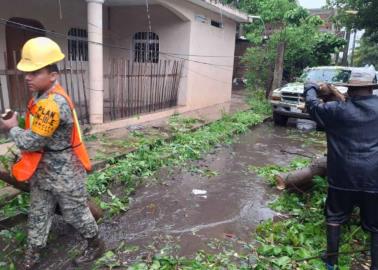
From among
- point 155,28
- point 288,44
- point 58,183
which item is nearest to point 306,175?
point 58,183

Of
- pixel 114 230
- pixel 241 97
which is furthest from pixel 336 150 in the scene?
pixel 241 97

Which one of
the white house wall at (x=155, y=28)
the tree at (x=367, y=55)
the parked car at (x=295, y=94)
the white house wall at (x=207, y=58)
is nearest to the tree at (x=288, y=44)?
the white house wall at (x=207, y=58)

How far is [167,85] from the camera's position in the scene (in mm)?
10508

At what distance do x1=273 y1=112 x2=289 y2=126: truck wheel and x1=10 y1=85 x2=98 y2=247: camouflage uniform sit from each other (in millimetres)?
8622

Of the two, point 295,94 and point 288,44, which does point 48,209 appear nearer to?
point 295,94

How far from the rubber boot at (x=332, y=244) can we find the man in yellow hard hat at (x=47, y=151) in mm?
2062

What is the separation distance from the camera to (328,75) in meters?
11.0

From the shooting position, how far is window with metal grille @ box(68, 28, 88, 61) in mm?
10738

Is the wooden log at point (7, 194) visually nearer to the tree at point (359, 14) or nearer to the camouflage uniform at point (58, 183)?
the camouflage uniform at point (58, 183)

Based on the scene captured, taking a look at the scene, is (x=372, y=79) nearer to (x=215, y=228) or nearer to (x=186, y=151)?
(x=215, y=228)

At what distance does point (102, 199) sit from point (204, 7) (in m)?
8.22

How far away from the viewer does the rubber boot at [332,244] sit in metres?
3.26

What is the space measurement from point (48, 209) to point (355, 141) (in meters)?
2.59

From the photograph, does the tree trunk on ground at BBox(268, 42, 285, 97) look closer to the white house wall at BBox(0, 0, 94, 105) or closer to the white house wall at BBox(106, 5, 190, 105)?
the white house wall at BBox(106, 5, 190, 105)
